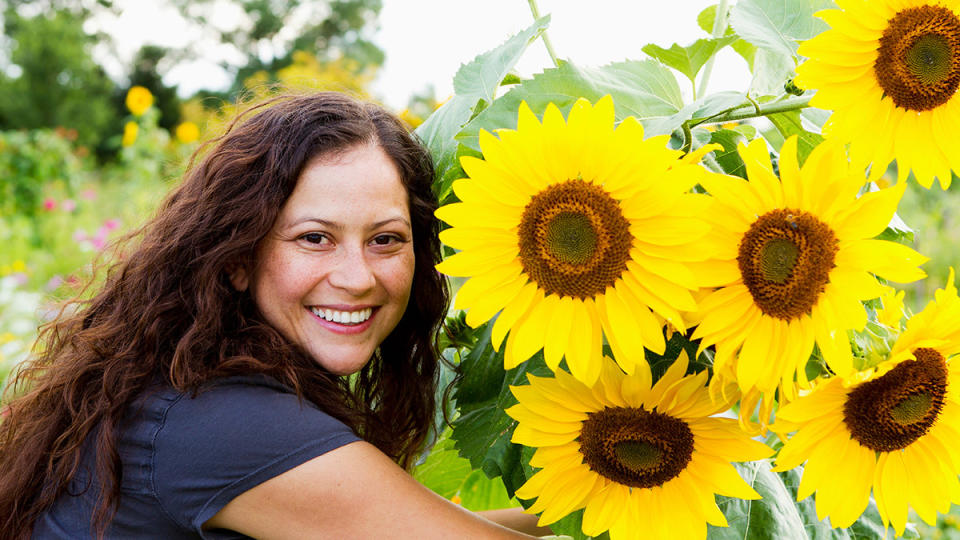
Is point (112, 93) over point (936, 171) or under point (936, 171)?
under

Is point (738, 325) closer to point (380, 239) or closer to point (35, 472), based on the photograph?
point (380, 239)

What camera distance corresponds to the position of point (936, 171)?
95 cm

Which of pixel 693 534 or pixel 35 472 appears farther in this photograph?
pixel 35 472

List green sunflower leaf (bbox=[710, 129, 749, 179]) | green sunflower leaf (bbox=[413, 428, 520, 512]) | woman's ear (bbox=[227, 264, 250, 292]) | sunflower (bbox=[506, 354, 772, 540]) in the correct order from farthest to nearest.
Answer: green sunflower leaf (bbox=[413, 428, 520, 512]) < woman's ear (bbox=[227, 264, 250, 292]) < green sunflower leaf (bbox=[710, 129, 749, 179]) < sunflower (bbox=[506, 354, 772, 540])

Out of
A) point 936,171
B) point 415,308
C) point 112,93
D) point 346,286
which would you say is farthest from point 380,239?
point 112,93

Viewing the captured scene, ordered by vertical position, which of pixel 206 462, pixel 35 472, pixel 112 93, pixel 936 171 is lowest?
pixel 112 93

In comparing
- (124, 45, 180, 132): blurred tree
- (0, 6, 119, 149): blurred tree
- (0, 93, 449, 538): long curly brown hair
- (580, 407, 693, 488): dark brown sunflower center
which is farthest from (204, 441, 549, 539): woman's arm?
(124, 45, 180, 132): blurred tree

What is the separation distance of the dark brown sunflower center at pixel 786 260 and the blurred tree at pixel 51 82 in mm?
19946

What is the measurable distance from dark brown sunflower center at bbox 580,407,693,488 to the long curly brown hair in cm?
49

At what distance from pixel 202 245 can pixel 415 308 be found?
387mm

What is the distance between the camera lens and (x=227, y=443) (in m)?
1.25

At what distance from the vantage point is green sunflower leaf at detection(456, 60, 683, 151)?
3.59 ft

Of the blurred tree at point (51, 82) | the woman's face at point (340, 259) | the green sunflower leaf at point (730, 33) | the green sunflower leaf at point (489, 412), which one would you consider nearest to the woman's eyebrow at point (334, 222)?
the woman's face at point (340, 259)

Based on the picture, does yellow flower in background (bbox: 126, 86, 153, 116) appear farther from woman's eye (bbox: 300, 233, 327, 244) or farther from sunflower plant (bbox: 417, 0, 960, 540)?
sunflower plant (bbox: 417, 0, 960, 540)
